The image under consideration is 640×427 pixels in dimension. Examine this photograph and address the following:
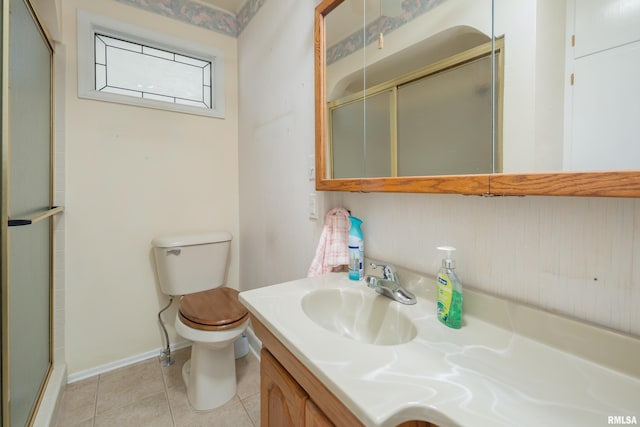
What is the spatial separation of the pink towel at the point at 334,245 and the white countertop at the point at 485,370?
40cm

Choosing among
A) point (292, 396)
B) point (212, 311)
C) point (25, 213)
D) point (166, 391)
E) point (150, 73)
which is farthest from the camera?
point (150, 73)

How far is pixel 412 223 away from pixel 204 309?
1.13 meters

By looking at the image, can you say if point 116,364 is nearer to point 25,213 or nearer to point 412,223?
point 25,213

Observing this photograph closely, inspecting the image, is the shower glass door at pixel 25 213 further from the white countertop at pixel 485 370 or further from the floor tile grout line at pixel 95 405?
the white countertop at pixel 485 370

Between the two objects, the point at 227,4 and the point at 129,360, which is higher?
the point at 227,4

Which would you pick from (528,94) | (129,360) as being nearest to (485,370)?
(528,94)

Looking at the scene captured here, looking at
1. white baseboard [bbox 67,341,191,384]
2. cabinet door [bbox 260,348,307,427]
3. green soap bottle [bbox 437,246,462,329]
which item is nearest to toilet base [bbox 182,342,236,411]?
white baseboard [bbox 67,341,191,384]

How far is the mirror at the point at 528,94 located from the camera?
490mm

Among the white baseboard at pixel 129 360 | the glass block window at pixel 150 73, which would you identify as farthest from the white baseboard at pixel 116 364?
the glass block window at pixel 150 73

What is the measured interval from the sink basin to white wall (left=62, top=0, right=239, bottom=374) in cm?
132

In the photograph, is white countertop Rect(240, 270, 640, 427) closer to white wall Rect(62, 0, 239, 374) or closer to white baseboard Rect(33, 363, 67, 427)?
white baseboard Rect(33, 363, 67, 427)

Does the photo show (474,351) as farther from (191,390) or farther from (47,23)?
(47,23)

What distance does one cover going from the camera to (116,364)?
5.70 ft

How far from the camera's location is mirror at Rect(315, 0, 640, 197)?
0.49 m
